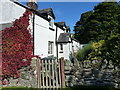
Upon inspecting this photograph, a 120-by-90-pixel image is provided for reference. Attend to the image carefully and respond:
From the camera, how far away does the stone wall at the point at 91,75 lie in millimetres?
5207

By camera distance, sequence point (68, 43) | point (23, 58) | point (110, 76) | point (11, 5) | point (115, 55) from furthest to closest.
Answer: point (68, 43) → point (11, 5) → point (23, 58) → point (110, 76) → point (115, 55)

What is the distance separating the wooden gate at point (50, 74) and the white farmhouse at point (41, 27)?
3.15m

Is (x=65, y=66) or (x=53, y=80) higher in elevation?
(x=65, y=66)

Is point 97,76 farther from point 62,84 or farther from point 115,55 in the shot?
point 115,55

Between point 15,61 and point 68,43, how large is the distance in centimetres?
782

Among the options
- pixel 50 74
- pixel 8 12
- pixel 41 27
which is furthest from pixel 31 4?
pixel 50 74

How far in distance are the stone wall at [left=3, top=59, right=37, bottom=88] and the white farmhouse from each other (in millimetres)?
2510

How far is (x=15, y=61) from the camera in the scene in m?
6.41

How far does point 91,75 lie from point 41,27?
5.86 metres

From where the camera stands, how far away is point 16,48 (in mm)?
6602

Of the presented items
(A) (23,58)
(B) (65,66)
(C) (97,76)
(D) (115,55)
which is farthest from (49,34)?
(D) (115,55)

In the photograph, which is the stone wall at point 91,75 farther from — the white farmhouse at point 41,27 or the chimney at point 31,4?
the chimney at point 31,4

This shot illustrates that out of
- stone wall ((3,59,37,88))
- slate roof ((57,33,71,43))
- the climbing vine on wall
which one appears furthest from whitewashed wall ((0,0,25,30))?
slate roof ((57,33,71,43))

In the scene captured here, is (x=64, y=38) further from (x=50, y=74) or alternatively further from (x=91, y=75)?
(x=91, y=75)
